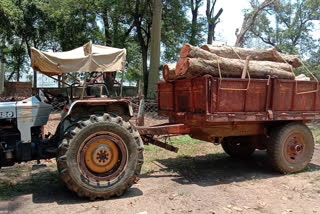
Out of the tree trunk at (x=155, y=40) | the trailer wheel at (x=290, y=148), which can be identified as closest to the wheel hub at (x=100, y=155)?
the trailer wheel at (x=290, y=148)

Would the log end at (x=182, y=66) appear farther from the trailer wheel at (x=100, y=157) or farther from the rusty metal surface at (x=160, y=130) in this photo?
the trailer wheel at (x=100, y=157)

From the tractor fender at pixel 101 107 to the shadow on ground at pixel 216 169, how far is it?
1.55m

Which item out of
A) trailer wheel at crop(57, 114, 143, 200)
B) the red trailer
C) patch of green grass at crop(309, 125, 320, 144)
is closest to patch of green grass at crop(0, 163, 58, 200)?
trailer wheel at crop(57, 114, 143, 200)

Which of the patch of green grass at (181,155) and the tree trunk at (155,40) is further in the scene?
the tree trunk at (155,40)

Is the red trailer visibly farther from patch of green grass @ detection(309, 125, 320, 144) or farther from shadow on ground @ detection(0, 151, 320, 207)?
patch of green grass @ detection(309, 125, 320, 144)

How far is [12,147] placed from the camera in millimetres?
4617

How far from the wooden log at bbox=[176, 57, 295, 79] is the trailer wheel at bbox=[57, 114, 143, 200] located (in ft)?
5.09

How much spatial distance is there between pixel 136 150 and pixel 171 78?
6.94 feet

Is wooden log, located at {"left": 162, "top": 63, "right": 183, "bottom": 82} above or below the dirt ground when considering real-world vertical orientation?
above

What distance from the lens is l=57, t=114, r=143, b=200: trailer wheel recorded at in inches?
167

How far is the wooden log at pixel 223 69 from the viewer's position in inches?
206

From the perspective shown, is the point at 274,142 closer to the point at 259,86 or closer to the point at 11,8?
the point at 259,86

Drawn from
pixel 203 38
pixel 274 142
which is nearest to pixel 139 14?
pixel 203 38

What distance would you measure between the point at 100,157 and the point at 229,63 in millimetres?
2975
